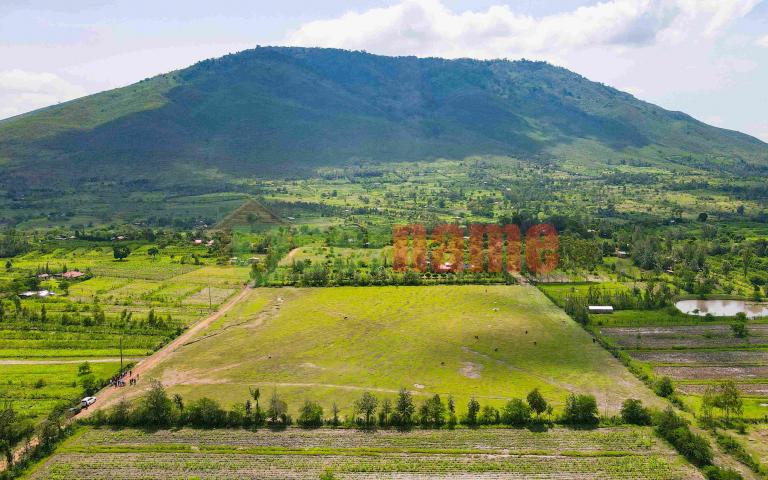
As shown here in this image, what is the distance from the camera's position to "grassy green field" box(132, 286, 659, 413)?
53219 mm

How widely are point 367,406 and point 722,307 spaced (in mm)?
58299

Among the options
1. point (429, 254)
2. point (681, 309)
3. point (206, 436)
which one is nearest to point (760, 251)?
point (681, 309)

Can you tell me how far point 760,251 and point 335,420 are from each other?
9843 centimetres

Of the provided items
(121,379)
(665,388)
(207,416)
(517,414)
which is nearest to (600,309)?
(665,388)

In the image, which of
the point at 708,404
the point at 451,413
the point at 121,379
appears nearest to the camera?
the point at 451,413

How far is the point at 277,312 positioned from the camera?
76500mm

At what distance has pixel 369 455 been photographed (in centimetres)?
4266

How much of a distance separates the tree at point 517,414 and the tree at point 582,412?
3.25m

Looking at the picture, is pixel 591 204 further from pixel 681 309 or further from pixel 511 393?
pixel 511 393

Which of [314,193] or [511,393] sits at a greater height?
[314,193]

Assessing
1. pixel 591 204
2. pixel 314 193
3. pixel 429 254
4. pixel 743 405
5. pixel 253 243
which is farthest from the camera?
pixel 314 193

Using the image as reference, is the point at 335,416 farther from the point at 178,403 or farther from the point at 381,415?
the point at 178,403

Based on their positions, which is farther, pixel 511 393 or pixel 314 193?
pixel 314 193

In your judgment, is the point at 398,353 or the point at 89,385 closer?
the point at 89,385
